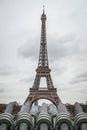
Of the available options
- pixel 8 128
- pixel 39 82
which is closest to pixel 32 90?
pixel 39 82

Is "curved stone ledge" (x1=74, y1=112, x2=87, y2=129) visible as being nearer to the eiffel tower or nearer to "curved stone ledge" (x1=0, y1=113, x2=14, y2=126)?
"curved stone ledge" (x1=0, y1=113, x2=14, y2=126)

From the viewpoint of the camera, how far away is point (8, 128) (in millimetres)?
26469

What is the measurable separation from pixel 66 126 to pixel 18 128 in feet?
19.5

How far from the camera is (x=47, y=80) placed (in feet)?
251

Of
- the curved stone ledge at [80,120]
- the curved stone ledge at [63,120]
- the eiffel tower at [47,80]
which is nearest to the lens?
the curved stone ledge at [63,120]

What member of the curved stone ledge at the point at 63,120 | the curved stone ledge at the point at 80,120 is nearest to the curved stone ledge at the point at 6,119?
the curved stone ledge at the point at 63,120

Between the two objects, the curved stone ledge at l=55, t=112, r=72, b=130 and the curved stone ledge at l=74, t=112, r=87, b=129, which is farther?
the curved stone ledge at l=74, t=112, r=87, b=129

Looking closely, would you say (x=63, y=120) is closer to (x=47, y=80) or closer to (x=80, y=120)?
(x=80, y=120)

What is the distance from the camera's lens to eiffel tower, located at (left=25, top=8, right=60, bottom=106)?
73.1 m

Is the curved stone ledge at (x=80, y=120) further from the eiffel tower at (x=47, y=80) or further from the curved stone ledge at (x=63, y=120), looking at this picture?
the eiffel tower at (x=47, y=80)

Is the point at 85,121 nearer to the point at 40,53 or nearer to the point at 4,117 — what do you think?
the point at 4,117

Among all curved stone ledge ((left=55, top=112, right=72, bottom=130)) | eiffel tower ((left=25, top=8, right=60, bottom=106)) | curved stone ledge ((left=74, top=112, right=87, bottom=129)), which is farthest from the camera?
eiffel tower ((left=25, top=8, right=60, bottom=106))

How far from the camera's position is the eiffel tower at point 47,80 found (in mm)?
73062

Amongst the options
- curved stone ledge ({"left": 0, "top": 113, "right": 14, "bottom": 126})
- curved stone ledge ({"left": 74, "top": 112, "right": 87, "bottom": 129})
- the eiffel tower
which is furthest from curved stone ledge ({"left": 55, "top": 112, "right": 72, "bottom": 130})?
the eiffel tower
